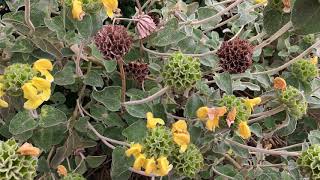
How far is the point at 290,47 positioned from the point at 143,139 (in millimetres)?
595

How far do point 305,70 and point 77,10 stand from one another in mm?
543

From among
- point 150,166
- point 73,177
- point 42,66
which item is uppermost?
point 42,66

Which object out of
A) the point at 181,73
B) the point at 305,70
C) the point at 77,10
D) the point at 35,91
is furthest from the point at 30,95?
the point at 305,70

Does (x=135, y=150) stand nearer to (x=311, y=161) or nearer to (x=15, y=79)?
(x=15, y=79)

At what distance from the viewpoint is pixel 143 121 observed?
1.03m

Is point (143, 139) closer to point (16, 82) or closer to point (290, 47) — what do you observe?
point (16, 82)

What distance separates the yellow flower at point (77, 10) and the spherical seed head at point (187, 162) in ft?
0.90

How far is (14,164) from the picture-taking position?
32.7 inches

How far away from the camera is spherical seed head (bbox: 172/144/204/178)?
0.95 metres

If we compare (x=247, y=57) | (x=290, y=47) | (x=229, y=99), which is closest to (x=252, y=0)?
(x=290, y=47)

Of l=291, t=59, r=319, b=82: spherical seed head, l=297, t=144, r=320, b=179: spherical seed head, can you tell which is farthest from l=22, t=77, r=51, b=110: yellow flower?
l=291, t=59, r=319, b=82: spherical seed head

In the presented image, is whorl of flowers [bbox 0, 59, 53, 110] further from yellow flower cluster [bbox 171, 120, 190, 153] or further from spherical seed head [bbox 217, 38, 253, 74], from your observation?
spherical seed head [bbox 217, 38, 253, 74]

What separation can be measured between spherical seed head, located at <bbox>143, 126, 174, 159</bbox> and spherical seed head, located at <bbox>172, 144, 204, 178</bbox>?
4 cm

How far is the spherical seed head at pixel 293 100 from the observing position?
1.06m
